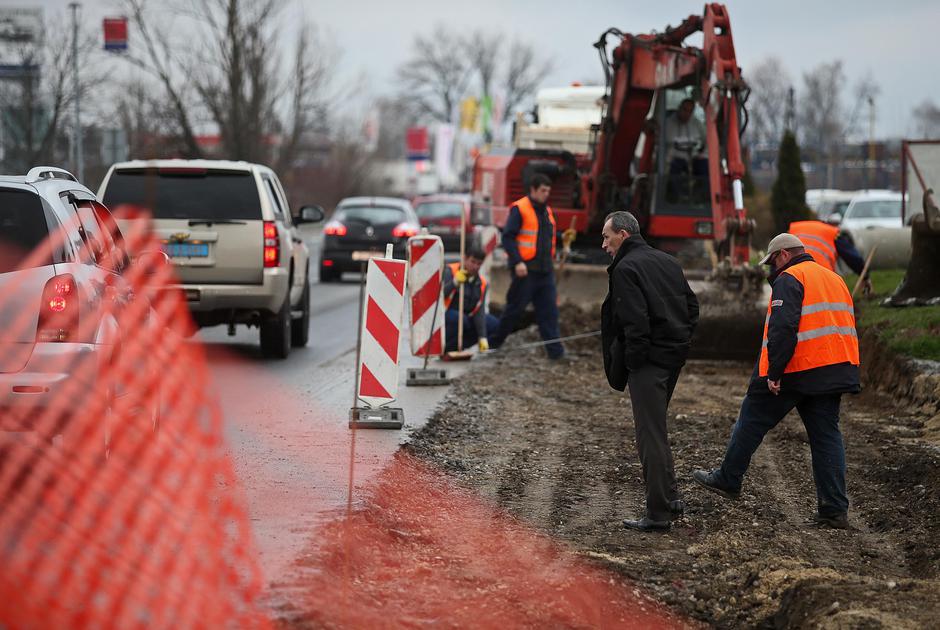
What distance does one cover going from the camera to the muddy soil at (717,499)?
5887mm

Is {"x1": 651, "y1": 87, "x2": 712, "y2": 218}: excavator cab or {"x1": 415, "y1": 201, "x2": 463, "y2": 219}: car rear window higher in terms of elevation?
{"x1": 651, "y1": 87, "x2": 712, "y2": 218}: excavator cab

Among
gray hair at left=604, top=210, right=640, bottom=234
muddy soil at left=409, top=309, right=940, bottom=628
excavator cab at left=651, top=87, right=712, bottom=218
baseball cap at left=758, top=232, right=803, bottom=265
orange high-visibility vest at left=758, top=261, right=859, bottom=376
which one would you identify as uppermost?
excavator cab at left=651, top=87, right=712, bottom=218

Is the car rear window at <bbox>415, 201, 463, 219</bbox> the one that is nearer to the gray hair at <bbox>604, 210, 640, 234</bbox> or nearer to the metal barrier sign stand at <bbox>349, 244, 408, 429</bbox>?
the metal barrier sign stand at <bbox>349, 244, 408, 429</bbox>

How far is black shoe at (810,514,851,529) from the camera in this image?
296 inches

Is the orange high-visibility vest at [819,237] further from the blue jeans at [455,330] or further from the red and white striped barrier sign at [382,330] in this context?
the red and white striped barrier sign at [382,330]

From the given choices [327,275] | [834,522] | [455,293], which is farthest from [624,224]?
[327,275]

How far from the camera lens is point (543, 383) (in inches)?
523

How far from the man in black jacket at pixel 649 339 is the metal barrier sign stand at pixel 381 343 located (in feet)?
8.66

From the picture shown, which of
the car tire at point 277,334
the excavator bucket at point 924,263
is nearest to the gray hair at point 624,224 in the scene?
the car tire at point 277,334

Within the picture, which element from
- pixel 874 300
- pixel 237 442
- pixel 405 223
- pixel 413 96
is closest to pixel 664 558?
pixel 237 442

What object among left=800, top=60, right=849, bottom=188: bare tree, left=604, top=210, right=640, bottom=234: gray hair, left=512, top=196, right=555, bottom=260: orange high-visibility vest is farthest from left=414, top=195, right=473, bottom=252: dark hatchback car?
left=800, top=60, right=849, bottom=188: bare tree

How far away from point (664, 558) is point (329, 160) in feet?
220

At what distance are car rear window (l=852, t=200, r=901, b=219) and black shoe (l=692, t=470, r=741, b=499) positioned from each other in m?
24.2

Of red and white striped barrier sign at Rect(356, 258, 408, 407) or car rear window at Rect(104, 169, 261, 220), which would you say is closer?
red and white striped barrier sign at Rect(356, 258, 408, 407)
